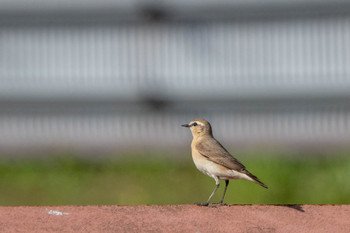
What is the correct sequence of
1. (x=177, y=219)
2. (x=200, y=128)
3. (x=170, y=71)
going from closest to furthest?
(x=177, y=219)
(x=200, y=128)
(x=170, y=71)

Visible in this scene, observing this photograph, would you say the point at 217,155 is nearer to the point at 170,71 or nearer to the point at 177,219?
the point at 177,219

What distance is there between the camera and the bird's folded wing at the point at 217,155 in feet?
21.1

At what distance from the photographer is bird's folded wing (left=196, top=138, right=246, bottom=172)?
643 centimetres

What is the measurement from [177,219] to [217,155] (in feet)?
6.89

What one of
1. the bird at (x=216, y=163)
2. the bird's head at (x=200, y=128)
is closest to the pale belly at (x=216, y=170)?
the bird at (x=216, y=163)

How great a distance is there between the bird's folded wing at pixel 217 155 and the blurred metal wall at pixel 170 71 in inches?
230

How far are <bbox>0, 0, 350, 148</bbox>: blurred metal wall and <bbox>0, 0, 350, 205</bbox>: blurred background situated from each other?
0.01m

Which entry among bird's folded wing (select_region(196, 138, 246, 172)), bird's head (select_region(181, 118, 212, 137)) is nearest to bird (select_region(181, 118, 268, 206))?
bird's folded wing (select_region(196, 138, 246, 172))

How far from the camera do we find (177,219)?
14.9 feet

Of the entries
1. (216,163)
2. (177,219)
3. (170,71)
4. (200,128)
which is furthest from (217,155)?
(170,71)

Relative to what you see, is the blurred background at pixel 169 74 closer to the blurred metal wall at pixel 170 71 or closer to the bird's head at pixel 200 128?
the blurred metal wall at pixel 170 71

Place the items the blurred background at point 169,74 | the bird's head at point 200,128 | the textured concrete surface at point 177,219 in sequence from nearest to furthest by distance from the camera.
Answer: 1. the textured concrete surface at point 177,219
2. the bird's head at point 200,128
3. the blurred background at point 169,74

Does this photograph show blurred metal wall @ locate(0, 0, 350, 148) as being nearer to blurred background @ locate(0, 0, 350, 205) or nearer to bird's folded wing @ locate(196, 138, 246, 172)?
blurred background @ locate(0, 0, 350, 205)

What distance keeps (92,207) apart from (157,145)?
7.76m
